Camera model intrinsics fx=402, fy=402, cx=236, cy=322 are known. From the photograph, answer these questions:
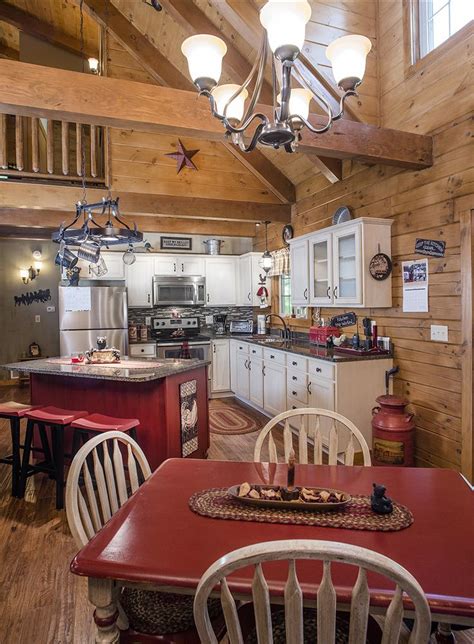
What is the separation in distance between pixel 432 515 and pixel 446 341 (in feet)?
6.82

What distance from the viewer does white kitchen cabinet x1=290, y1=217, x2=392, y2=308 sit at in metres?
3.56

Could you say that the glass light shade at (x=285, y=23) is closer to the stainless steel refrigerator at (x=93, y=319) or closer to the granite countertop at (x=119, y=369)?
the granite countertop at (x=119, y=369)

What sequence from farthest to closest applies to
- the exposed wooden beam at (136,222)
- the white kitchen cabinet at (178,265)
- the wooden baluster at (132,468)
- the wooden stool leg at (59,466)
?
the white kitchen cabinet at (178,265) < the exposed wooden beam at (136,222) < the wooden stool leg at (59,466) < the wooden baluster at (132,468)

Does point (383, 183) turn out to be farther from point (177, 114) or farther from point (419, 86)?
point (177, 114)

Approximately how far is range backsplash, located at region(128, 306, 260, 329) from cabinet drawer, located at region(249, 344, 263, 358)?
5.05ft

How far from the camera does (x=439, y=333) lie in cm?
310

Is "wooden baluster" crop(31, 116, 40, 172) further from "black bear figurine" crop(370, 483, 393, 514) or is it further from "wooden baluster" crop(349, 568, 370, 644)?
"wooden baluster" crop(349, 568, 370, 644)

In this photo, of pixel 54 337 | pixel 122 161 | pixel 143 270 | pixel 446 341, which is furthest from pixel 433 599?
pixel 54 337

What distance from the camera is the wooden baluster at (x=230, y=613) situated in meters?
0.83

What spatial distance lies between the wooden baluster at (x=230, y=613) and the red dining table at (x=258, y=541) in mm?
103

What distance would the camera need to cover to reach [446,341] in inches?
119

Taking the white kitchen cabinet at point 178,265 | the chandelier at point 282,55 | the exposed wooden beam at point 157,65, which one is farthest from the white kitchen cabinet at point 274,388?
the chandelier at point 282,55

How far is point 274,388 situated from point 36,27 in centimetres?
588

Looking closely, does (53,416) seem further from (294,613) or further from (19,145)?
(19,145)
